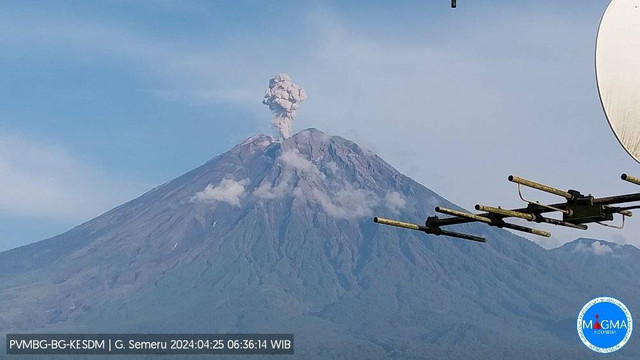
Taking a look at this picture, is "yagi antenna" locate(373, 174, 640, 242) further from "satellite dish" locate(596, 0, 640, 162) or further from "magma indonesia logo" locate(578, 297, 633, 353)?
"magma indonesia logo" locate(578, 297, 633, 353)

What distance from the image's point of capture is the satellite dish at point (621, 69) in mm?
9398

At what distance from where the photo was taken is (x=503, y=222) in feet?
32.5

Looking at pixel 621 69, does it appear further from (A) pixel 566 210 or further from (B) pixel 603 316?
(B) pixel 603 316

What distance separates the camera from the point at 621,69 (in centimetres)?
956

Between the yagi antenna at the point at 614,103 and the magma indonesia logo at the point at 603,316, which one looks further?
the magma indonesia logo at the point at 603,316

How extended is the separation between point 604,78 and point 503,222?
1.70 meters

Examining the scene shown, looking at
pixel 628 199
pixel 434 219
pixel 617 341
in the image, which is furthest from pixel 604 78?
pixel 617 341

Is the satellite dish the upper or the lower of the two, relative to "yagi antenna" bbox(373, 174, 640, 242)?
upper

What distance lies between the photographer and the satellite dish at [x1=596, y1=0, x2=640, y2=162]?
9398 mm

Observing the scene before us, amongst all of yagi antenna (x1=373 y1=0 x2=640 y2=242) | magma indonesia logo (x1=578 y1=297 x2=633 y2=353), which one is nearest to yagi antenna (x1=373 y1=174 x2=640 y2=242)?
yagi antenna (x1=373 y1=0 x2=640 y2=242)

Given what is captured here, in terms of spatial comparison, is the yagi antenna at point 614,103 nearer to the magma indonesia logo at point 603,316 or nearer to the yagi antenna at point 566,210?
the yagi antenna at point 566,210

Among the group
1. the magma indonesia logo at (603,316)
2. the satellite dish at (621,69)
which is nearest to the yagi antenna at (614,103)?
the satellite dish at (621,69)

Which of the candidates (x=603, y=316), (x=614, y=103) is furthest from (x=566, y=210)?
(x=603, y=316)

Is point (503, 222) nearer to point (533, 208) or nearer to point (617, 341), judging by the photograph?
point (533, 208)
